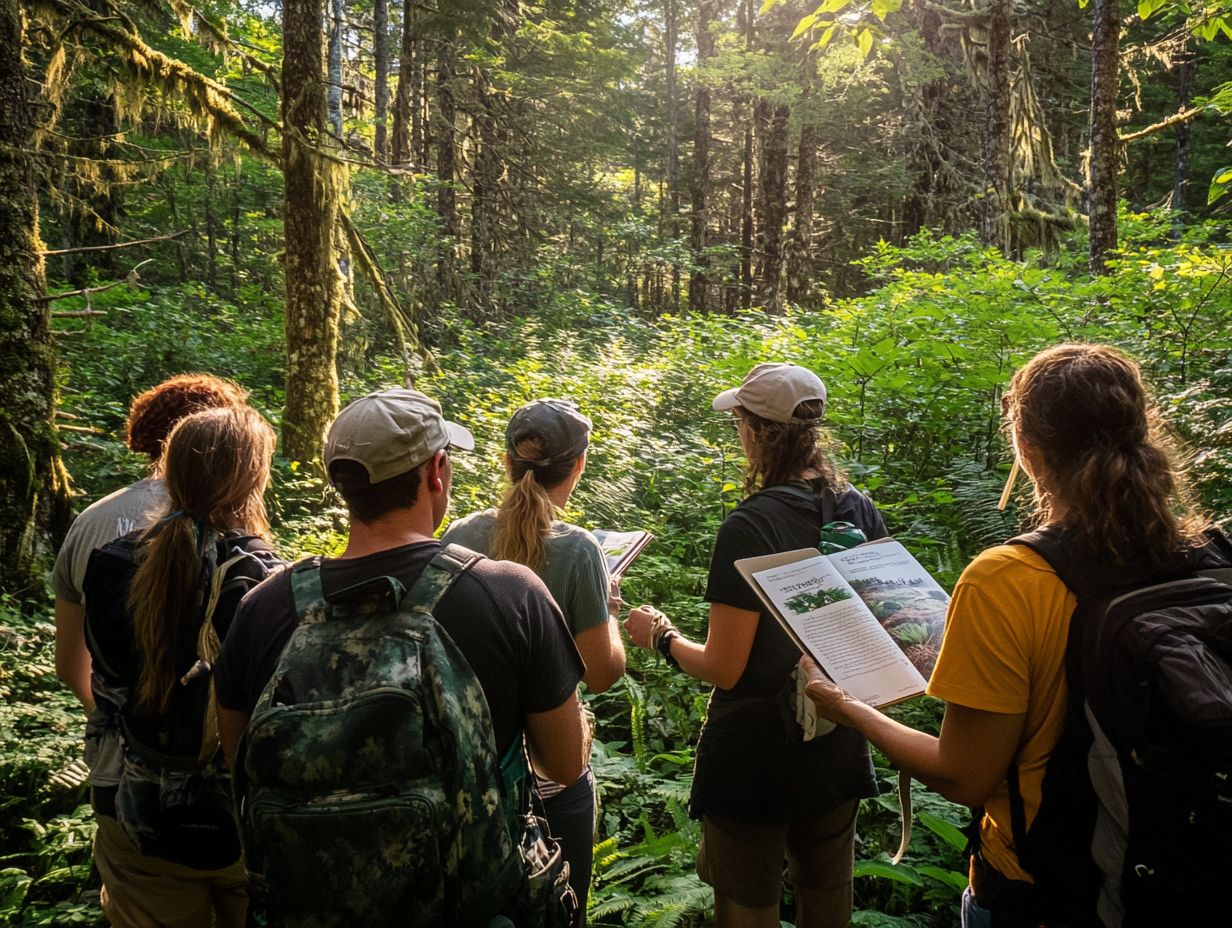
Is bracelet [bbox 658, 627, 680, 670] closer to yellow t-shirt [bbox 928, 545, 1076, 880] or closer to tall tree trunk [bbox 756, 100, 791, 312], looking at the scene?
yellow t-shirt [bbox 928, 545, 1076, 880]

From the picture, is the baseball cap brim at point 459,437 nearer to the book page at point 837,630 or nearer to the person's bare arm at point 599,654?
the person's bare arm at point 599,654

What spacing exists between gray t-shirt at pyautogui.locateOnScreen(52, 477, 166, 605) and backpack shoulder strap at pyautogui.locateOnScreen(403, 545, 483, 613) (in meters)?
1.35

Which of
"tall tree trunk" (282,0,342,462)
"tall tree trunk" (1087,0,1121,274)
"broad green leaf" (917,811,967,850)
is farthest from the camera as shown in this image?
"tall tree trunk" (1087,0,1121,274)

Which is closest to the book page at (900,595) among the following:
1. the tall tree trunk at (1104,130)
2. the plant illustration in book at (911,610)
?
the plant illustration in book at (911,610)

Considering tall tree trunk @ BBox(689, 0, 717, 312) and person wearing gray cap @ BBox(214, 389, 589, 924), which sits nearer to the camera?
person wearing gray cap @ BBox(214, 389, 589, 924)

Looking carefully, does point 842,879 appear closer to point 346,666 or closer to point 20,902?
point 346,666

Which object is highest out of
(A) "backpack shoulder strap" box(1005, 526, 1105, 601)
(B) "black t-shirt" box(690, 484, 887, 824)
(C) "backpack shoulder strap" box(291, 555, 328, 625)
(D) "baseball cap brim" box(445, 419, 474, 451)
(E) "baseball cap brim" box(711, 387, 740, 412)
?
(E) "baseball cap brim" box(711, 387, 740, 412)

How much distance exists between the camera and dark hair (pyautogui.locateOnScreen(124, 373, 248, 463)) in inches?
112

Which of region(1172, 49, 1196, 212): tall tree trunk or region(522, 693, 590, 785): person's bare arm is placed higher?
region(1172, 49, 1196, 212): tall tree trunk

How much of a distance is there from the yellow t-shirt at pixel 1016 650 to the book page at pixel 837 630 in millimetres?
420

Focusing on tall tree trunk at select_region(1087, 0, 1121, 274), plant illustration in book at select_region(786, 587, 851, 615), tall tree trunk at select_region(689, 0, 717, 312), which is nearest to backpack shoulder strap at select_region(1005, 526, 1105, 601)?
plant illustration in book at select_region(786, 587, 851, 615)

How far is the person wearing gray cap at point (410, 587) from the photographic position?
1.78 m

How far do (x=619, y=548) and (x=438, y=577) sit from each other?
128 cm

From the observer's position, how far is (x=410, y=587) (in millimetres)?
1761
